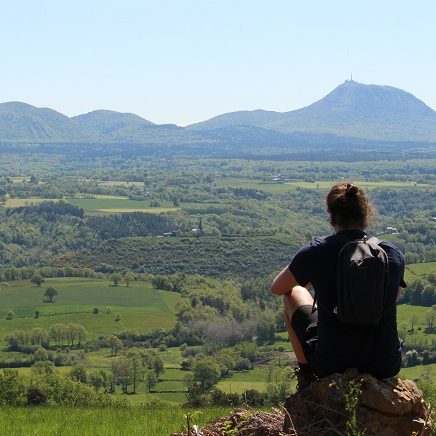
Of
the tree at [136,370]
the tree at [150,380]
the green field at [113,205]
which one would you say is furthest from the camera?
the green field at [113,205]

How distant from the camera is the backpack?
566cm

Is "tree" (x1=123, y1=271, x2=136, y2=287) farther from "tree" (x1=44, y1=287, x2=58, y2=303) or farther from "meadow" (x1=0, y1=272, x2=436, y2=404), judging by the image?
"tree" (x1=44, y1=287, x2=58, y2=303)

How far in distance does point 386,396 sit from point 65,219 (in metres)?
167

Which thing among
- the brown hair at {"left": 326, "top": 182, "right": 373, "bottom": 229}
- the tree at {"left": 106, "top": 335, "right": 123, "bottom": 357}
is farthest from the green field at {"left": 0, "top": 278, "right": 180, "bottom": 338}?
the brown hair at {"left": 326, "top": 182, "right": 373, "bottom": 229}

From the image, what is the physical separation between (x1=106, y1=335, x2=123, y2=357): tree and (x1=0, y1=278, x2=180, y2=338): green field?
178 inches

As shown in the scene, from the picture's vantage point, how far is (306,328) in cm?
636

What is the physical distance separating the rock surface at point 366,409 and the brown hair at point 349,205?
1.15 metres

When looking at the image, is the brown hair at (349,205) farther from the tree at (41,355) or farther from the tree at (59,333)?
the tree at (59,333)

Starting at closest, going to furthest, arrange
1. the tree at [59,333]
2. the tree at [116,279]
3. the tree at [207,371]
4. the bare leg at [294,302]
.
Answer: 1. the bare leg at [294,302]
2. the tree at [207,371]
3. the tree at [59,333]
4. the tree at [116,279]

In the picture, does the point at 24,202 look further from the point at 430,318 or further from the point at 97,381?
the point at 97,381

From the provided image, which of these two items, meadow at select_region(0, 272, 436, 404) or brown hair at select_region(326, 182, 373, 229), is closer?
brown hair at select_region(326, 182, 373, 229)

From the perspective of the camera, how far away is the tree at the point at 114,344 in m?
71.4

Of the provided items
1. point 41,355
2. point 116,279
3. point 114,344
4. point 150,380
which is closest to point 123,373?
point 150,380

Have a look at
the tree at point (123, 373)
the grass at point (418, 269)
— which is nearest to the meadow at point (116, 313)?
the grass at point (418, 269)
